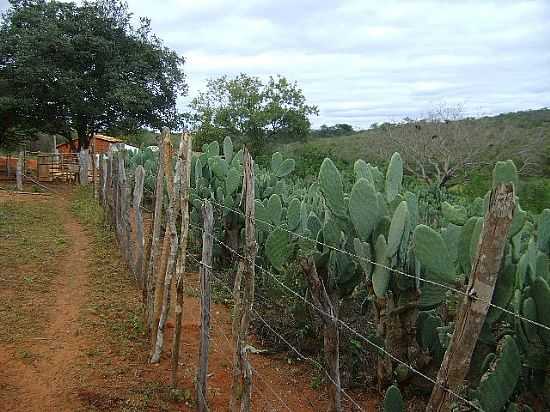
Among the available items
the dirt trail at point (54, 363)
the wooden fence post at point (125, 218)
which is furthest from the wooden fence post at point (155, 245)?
the wooden fence post at point (125, 218)

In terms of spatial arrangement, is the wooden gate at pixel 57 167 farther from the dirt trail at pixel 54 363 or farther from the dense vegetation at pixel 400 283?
the dense vegetation at pixel 400 283

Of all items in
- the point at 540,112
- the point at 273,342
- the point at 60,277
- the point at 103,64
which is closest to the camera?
the point at 273,342

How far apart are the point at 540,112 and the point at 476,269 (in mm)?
27053

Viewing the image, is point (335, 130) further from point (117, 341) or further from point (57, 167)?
point (117, 341)

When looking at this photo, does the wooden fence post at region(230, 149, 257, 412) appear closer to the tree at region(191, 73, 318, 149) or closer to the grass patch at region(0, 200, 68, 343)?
the grass patch at region(0, 200, 68, 343)

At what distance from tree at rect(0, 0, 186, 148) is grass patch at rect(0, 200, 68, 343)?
22.6 feet

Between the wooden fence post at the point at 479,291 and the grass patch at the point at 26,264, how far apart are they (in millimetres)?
3861

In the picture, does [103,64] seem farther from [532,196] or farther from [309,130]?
[532,196]

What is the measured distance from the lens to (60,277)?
648cm

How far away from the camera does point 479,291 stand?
157cm

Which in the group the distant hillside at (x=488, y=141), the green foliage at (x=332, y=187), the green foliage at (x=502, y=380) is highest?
the distant hillside at (x=488, y=141)

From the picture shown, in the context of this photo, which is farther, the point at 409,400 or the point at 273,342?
the point at 273,342

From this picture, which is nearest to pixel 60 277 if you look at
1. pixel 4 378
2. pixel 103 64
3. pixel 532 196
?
pixel 4 378

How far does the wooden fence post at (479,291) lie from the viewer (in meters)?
1.50
